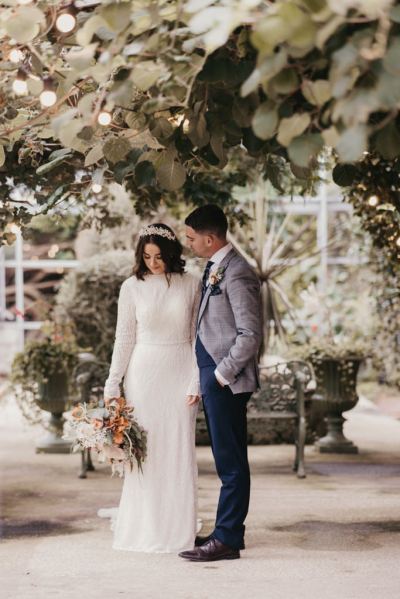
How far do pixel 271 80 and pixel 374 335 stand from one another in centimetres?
700

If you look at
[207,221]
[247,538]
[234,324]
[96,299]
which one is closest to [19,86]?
[207,221]

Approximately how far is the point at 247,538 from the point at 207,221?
1.63m

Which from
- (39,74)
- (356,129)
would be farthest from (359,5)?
(39,74)

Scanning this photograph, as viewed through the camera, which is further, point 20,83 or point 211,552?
point 211,552

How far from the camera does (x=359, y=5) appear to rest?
2236 mm

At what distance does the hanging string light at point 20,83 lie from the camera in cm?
315

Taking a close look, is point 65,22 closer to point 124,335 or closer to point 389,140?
point 389,140

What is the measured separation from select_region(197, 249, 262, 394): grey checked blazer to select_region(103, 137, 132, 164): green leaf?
118cm

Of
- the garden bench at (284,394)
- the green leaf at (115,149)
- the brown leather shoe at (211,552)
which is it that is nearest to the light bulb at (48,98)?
the green leaf at (115,149)

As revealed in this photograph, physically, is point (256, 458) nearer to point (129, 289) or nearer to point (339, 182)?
point (129, 289)

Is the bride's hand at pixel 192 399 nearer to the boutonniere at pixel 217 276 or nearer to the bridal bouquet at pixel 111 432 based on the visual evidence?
the bridal bouquet at pixel 111 432

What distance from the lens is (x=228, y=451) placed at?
4.56 m

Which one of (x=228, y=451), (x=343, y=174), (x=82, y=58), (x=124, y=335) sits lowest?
(x=228, y=451)

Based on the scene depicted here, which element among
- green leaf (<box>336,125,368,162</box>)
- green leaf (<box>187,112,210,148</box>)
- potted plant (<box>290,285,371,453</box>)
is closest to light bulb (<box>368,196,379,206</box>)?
potted plant (<box>290,285,371,453</box>)
